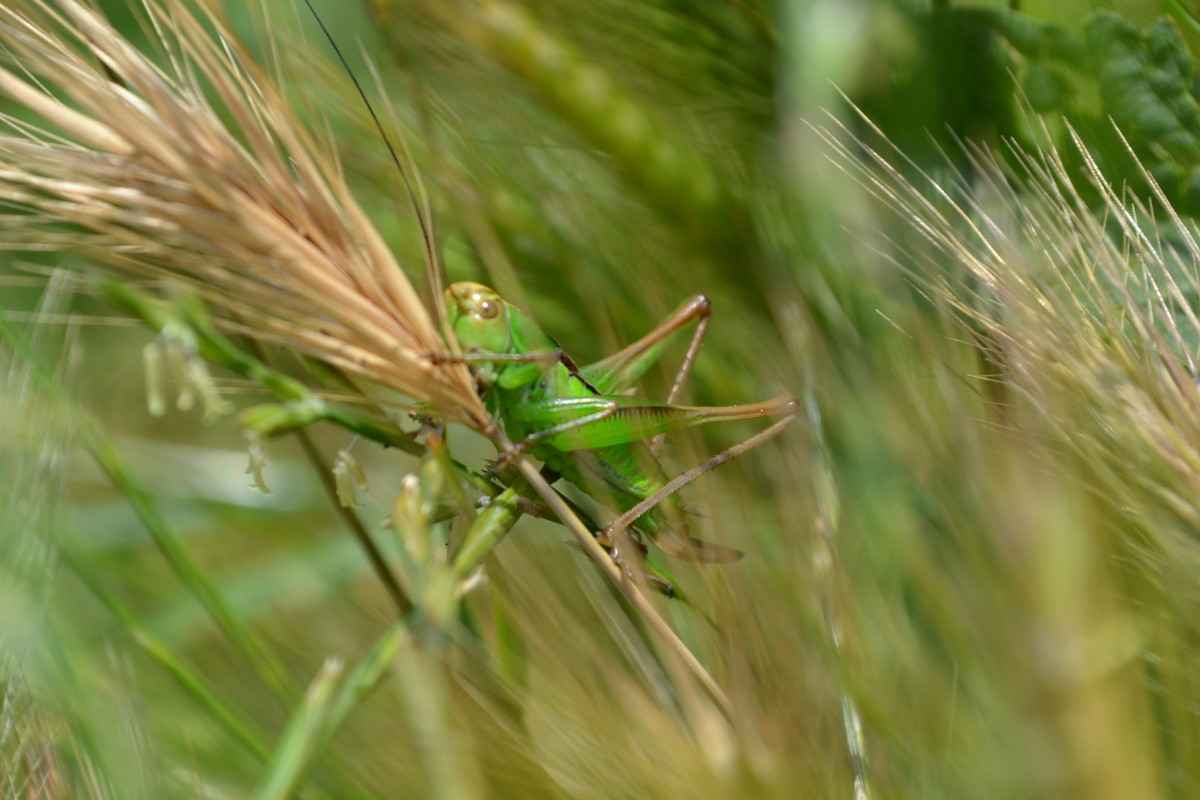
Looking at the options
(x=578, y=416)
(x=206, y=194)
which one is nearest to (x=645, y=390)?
(x=578, y=416)

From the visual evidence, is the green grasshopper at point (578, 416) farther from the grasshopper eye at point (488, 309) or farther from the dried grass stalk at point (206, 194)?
the dried grass stalk at point (206, 194)

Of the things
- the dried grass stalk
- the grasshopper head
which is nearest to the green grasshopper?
the grasshopper head

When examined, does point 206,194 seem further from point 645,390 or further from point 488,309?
point 645,390

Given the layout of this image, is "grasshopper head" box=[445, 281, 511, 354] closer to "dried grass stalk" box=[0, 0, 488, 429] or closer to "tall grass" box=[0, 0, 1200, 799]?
"tall grass" box=[0, 0, 1200, 799]

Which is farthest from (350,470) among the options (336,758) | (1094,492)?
(1094,492)

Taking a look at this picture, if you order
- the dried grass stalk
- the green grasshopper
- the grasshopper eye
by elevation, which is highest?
the dried grass stalk

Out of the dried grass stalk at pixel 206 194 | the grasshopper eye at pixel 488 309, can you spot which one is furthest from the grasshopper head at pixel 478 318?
the dried grass stalk at pixel 206 194

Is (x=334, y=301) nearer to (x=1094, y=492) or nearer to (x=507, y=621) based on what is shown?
(x=507, y=621)
